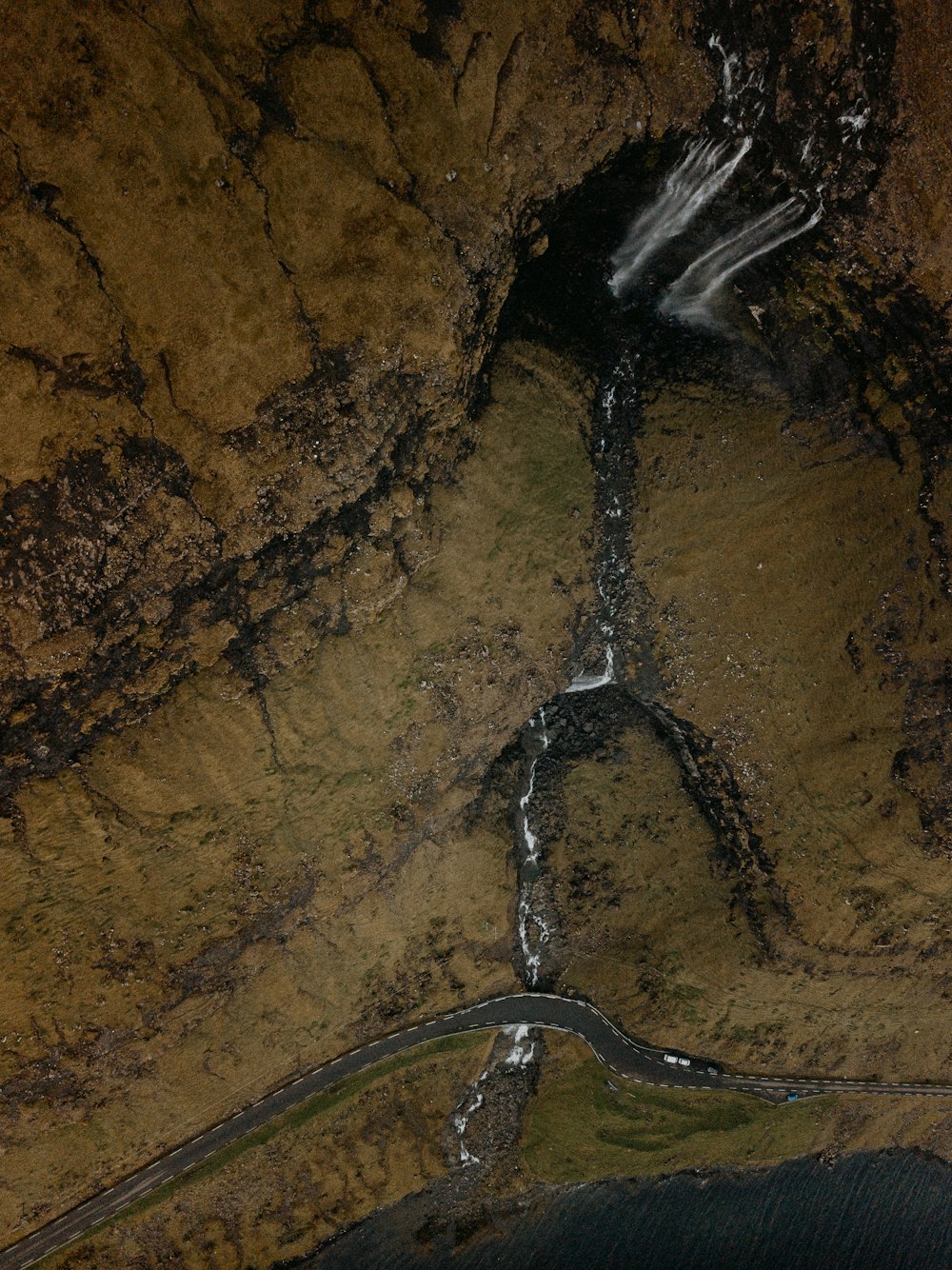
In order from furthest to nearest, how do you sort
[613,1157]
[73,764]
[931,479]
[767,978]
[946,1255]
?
[946,1255] < [613,1157] < [767,978] < [931,479] < [73,764]

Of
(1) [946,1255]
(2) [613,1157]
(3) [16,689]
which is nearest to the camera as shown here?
(3) [16,689]

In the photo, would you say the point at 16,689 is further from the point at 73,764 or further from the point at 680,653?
the point at 680,653

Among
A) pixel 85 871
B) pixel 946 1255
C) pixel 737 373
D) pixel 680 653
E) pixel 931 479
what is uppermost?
pixel 737 373

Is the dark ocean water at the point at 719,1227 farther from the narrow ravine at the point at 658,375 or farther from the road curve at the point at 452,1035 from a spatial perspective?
the road curve at the point at 452,1035

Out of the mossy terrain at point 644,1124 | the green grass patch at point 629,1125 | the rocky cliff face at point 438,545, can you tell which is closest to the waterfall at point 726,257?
the rocky cliff face at point 438,545

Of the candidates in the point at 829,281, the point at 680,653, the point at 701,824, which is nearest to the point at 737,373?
the point at 829,281

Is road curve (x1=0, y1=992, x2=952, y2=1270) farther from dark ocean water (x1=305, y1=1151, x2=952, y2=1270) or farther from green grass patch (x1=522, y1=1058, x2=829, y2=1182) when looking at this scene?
dark ocean water (x1=305, y1=1151, x2=952, y2=1270)
